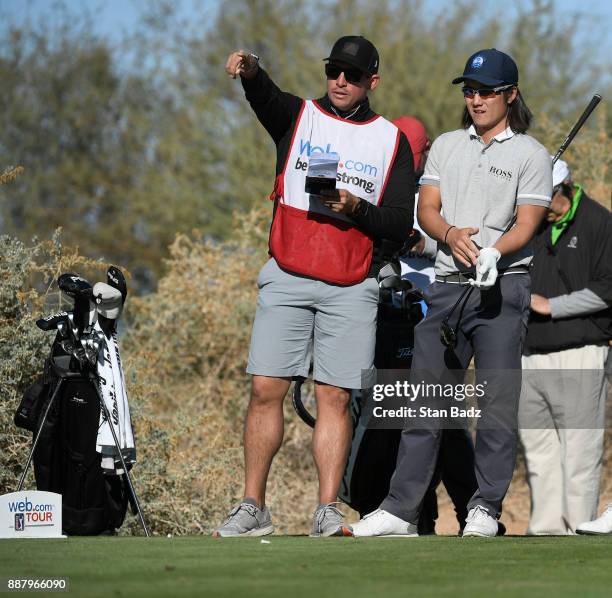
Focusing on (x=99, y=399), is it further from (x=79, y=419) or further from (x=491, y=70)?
(x=491, y=70)

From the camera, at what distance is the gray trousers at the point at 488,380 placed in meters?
6.03

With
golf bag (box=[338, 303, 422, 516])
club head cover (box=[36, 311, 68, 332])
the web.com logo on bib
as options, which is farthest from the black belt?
club head cover (box=[36, 311, 68, 332])

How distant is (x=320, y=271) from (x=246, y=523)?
120 cm

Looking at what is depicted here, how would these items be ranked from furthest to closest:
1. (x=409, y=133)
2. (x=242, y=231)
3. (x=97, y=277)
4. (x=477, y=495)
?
1. (x=97, y=277)
2. (x=242, y=231)
3. (x=409, y=133)
4. (x=477, y=495)

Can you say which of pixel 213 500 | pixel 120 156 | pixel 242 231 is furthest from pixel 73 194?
pixel 213 500

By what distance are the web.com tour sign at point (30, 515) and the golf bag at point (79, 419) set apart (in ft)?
2.12

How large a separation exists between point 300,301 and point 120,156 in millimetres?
17533

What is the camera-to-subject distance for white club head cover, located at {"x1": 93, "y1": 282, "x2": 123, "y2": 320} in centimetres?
658

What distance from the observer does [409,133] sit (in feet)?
24.6

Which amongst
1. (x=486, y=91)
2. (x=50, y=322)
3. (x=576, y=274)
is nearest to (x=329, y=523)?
(x=50, y=322)

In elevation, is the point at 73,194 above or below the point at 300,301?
above

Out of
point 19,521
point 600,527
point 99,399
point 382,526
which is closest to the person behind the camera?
point 19,521

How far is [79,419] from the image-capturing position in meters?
6.63

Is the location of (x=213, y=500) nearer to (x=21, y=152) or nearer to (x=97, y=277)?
(x=97, y=277)
